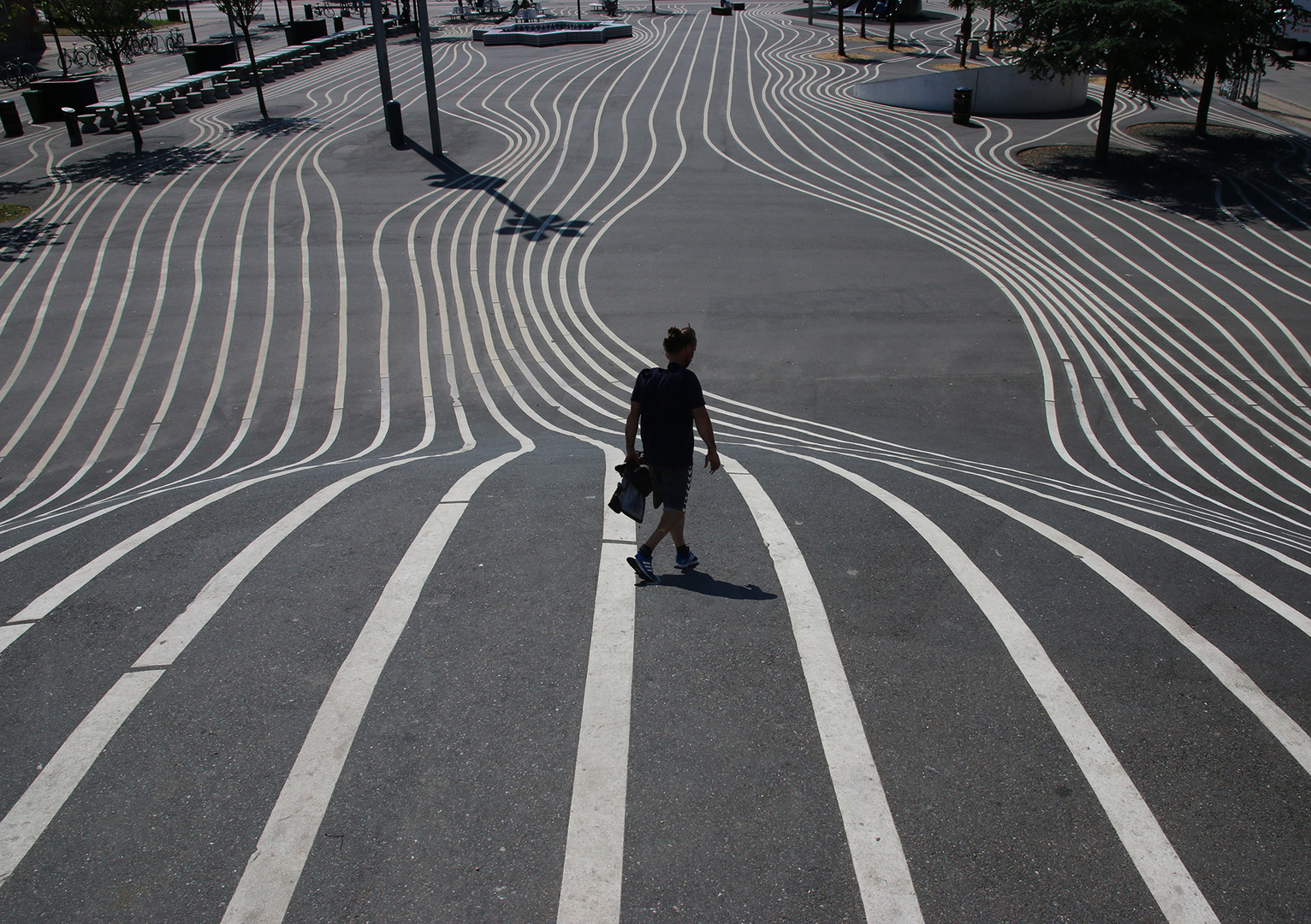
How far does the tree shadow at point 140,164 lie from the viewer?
22.4 m

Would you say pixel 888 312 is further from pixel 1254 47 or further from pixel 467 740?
pixel 1254 47

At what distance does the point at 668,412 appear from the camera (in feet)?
17.6

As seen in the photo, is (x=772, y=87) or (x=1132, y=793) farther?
(x=772, y=87)

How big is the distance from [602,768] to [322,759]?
49.1 inches

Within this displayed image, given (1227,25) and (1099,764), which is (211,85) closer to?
(1227,25)

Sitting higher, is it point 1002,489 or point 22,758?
point 22,758

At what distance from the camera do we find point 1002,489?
780cm

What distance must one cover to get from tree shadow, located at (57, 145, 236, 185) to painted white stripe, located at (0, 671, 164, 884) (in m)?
22.0

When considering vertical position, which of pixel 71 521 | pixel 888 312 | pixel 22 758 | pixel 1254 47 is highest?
pixel 1254 47

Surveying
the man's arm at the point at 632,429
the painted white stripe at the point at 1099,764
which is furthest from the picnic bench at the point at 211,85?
the painted white stripe at the point at 1099,764

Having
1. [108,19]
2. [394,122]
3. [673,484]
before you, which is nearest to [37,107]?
[108,19]

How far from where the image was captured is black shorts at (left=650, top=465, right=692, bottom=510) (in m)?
5.53

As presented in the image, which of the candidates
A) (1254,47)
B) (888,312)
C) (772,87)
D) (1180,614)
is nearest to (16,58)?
(772,87)

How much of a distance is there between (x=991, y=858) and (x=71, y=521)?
23.3 feet
